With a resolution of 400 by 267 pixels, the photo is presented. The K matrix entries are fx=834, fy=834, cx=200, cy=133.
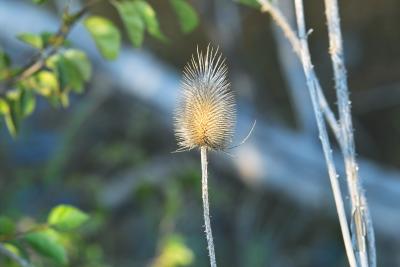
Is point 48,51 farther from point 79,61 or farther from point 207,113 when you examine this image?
point 207,113

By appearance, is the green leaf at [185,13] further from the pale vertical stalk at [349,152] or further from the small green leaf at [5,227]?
the small green leaf at [5,227]

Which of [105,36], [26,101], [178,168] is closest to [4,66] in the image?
[26,101]

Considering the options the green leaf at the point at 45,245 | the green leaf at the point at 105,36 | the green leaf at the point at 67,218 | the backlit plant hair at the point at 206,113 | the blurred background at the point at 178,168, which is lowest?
the green leaf at the point at 45,245

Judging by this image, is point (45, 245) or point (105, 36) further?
point (105, 36)

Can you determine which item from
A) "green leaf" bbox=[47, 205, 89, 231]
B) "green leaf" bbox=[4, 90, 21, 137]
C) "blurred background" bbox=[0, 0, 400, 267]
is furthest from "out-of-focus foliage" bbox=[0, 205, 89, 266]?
"blurred background" bbox=[0, 0, 400, 267]

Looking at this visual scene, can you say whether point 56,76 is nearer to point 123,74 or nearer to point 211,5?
point 123,74

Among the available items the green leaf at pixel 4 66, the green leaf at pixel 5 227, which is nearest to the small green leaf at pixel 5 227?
the green leaf at pixel 5 227

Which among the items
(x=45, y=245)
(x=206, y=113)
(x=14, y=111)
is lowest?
(x=45, y=245)
